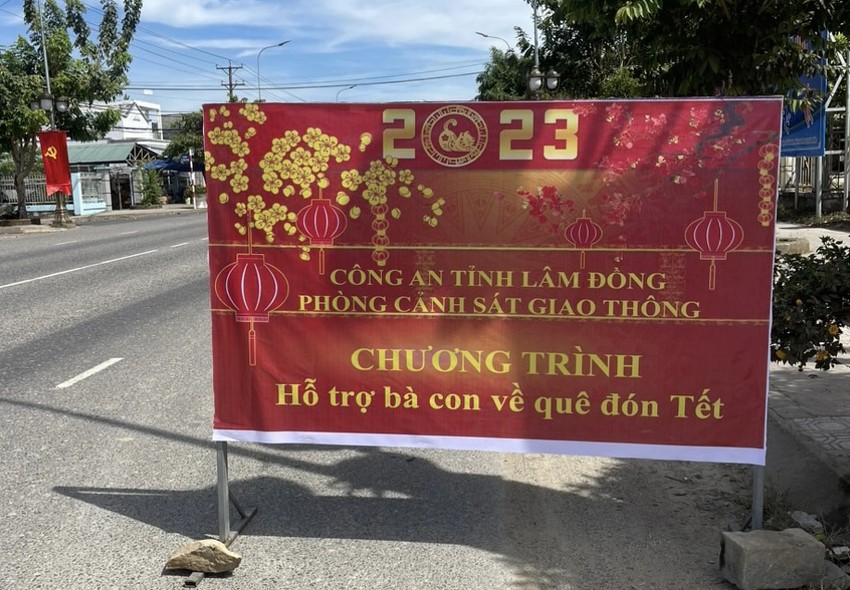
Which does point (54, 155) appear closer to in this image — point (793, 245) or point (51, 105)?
point (51, 105)

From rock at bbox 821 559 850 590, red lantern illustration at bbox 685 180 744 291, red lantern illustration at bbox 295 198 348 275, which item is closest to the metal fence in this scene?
red lantern illustration at bbox 295 198 348 275

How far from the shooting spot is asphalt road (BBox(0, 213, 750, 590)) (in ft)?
11.1

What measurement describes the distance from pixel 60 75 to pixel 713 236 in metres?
31.5

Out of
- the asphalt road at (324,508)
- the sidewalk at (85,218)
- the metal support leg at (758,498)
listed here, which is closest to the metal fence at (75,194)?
the sidewalk at (85,218)

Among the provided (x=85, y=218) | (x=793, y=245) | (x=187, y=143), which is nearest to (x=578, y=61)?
(x=793, y=245)

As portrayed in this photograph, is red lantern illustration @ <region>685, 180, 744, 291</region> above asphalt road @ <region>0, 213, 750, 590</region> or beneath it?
above

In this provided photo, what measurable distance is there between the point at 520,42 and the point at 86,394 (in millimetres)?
30212

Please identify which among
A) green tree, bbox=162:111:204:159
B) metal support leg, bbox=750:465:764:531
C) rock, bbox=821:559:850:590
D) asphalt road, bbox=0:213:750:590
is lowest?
asphalt road, bbox=0:213:750:590

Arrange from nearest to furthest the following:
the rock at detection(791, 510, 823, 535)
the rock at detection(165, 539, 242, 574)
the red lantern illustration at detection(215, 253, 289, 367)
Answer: the rock at detection(165, 539, 242, 574)
the red lantern illustration at detection(215, 253, 289, 367)
the rock at detection(791, 510, 823, 535)

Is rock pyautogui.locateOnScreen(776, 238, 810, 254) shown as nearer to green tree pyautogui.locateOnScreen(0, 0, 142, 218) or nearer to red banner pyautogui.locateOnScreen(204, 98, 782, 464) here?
red banner pyautogui.locateOnScreen(204, 98, 782, 464)

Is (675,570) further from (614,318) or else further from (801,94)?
(801,94)

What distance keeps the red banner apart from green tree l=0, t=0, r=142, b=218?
1072 inches

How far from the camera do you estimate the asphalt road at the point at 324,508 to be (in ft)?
11.1

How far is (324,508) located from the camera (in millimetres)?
4070
